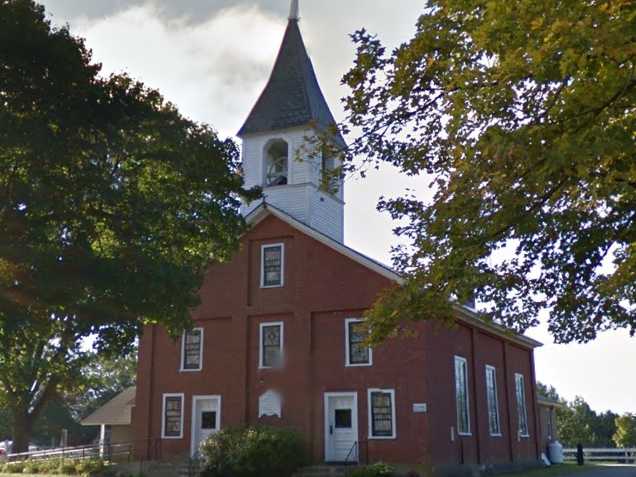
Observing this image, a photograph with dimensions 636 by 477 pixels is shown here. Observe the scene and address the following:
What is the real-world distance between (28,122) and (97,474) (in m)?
15.0

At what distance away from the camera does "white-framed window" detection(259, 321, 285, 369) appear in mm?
28520

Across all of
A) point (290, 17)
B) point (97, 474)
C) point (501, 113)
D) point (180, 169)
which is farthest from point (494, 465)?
point (501, 113)

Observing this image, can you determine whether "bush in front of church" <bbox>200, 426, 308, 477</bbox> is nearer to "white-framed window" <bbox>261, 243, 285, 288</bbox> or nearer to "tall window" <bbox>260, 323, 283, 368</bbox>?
"tall window" <bbox>260, 323, 283, 368</bbox>

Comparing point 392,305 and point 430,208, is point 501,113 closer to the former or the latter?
point 430,208

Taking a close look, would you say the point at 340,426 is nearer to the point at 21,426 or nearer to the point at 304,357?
the point at 304,357

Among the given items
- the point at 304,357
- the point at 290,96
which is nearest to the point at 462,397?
the point at 304,357

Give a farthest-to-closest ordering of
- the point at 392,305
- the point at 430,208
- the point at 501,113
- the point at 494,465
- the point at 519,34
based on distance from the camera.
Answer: the point at 494,465 → the point at 392,305 → the point at 430,208 → the point at 501,113 → the point at 519,34

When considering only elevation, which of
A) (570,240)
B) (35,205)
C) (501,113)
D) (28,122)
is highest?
(28,122)

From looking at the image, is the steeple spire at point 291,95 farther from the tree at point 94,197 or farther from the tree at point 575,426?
the tree at point 575,426

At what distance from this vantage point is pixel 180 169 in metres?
20.2

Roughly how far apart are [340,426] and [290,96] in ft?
46.2

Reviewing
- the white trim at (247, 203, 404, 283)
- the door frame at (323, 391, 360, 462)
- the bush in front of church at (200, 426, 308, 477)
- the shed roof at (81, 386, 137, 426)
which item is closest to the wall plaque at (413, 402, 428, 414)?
the door frame at (323, 391, 360, 462)

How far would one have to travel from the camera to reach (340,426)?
27.1m

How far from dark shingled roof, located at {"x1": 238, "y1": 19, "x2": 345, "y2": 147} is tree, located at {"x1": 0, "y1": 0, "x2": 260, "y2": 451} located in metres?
11.3
